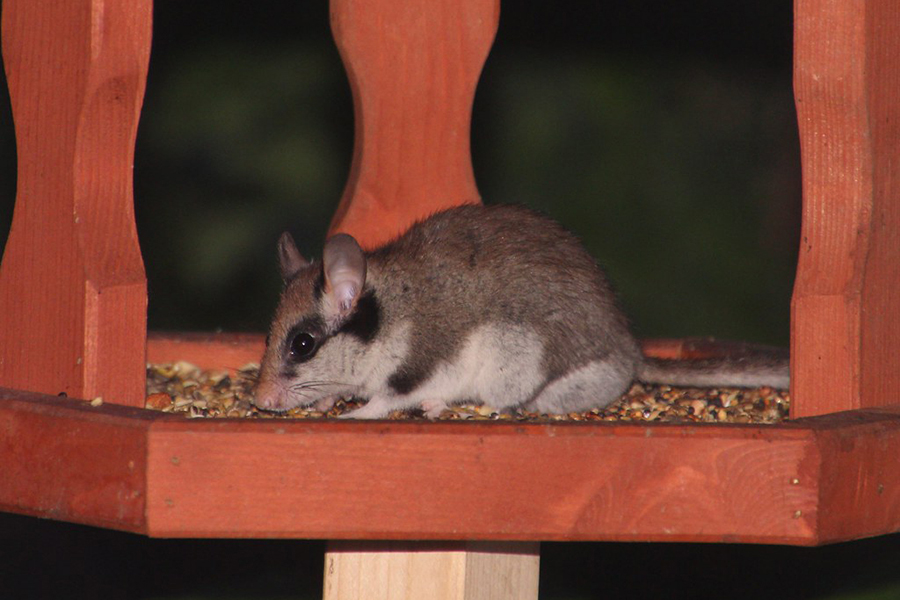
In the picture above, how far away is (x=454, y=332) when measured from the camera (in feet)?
12.9

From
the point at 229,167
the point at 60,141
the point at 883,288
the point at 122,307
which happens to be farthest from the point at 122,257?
the point at 229,167

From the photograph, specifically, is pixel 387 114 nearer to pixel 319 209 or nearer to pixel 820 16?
pixel 820 16

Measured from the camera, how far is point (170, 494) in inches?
105

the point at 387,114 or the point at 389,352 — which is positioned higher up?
the point at 387,114

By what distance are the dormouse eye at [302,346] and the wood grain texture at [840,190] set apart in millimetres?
1421

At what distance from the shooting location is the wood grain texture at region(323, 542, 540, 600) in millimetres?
3301

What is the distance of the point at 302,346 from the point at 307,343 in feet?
0.06

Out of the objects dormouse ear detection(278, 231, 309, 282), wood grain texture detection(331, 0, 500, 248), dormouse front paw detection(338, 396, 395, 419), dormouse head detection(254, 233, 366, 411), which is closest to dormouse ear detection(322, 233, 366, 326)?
dormouse head detection(254, 233, 366, 411)

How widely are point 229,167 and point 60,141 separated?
450 cm

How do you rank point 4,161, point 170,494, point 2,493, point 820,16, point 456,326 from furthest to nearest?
point 4,161 → point 456,326 → point 820,16 → point 2,493 → point 170,494

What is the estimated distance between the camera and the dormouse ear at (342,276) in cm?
366

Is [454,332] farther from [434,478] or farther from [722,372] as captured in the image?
[434,478]

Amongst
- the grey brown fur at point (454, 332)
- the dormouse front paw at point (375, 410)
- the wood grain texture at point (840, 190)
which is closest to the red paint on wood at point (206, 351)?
the grey brown fur at point (454, 332)

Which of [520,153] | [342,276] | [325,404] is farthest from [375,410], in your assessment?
[520,153]
